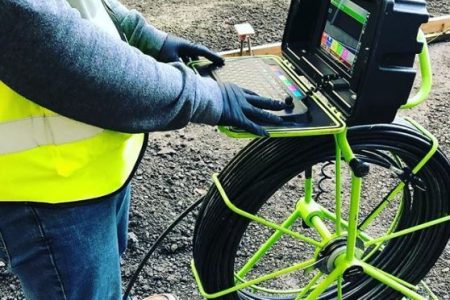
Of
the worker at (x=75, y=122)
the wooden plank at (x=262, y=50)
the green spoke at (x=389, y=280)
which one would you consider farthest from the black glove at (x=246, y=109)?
the wooden plank at (x=262, y=50)

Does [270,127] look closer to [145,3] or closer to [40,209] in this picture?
[40,209]

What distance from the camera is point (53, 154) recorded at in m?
1.28

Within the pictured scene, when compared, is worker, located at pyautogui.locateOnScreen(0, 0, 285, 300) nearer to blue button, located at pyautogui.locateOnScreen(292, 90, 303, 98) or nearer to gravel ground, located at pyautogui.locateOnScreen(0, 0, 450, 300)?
blue button, located at pyautogui.locateOnScreen(292, 90, 303, 98)

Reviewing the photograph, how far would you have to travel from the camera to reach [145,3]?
178 inches

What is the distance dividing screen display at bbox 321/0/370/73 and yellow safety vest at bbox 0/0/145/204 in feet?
1.77

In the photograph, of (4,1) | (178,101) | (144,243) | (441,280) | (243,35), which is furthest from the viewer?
(144,243)

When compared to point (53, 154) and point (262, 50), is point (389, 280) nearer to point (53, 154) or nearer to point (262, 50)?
point (53, 154)

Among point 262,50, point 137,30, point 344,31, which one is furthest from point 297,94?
point 262,50

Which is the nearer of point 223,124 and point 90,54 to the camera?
point 90,54

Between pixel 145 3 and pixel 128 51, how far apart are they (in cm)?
346

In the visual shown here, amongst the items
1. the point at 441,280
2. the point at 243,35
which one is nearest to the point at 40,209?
the point at 243,35

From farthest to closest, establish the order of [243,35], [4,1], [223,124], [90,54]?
[243,35], [223,124], [90,54], [4,1]

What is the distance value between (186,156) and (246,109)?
1649 millimetres

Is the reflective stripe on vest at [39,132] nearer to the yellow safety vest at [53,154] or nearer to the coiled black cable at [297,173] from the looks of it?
the yellow safety vest at [53,154]
